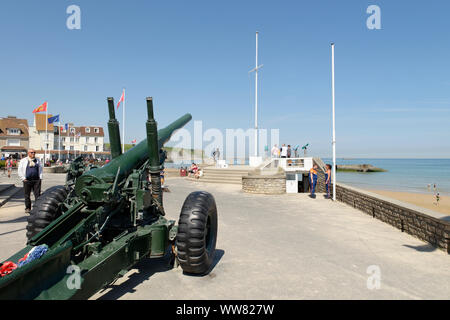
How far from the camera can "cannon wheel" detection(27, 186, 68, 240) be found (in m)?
4.12

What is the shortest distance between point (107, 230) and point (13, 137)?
69.1 meters

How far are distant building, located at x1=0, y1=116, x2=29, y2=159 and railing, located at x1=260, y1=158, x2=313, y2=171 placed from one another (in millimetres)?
58475

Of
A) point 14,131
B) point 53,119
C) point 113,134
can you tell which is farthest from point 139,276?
point 14,131

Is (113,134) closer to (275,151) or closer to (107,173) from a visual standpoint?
(107,173)

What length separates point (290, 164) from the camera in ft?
60.0

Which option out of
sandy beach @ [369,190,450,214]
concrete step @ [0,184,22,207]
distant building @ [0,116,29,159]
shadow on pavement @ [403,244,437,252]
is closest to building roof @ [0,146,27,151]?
distant building @ [0,116,29,159]

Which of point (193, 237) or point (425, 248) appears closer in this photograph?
point (193, 237)

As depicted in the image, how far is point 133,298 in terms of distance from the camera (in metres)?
3.33

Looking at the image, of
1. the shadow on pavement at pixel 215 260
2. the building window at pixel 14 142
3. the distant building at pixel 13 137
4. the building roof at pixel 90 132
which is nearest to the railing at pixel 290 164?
the shadow on pavement at pixel 215 260

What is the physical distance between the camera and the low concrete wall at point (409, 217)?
5438 mm

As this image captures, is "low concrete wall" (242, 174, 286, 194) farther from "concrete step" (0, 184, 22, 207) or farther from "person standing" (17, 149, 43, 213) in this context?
"concrete step" (0, 184, 22, 207)

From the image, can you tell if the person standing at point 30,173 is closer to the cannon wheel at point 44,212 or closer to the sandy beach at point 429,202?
the cannon wheel at point 44,212

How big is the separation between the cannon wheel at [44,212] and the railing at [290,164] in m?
13.9
